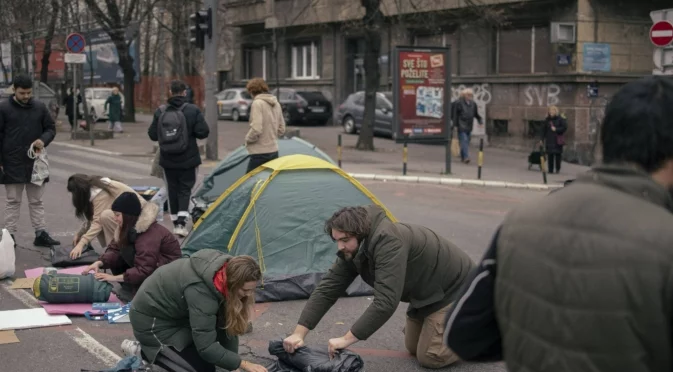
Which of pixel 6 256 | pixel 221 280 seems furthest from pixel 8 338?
pixel 221 280

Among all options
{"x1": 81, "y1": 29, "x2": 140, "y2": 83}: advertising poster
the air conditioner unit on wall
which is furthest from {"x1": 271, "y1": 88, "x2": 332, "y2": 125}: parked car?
{"x1": 81, "y1": 29, "x2": 140, "y2": 83}: advertising poster

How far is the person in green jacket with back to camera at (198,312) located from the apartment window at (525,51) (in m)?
21.0

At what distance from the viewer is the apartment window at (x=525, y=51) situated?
25.1m

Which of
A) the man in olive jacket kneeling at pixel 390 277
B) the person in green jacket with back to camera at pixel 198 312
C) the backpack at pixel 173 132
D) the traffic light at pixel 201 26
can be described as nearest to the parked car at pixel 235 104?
the traffic light at pixel 201 26

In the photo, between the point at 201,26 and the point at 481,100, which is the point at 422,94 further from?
the point at 481,100

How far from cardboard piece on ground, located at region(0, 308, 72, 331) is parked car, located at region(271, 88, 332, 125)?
992 inches

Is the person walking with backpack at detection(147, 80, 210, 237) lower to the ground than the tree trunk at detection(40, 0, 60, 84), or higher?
lower

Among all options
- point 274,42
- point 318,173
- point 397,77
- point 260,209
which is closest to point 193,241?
point 260,209

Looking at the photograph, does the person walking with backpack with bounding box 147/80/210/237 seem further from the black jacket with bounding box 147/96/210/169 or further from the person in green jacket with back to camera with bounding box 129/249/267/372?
the person in green jacket with back to camera with bounding box 129/249/267/372

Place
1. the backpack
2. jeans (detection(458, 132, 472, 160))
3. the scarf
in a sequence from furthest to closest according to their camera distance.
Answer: jeans (detection(458, 132, 472, 160)) → the backpack → the scarf

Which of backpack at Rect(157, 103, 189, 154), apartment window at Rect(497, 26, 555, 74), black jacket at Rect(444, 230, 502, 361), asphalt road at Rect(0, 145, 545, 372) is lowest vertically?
asphalt road at Rect(0, 145, 545, 372)

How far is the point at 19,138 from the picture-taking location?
9.37 meters

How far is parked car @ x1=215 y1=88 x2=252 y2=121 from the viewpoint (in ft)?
116

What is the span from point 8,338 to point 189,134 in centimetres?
411
